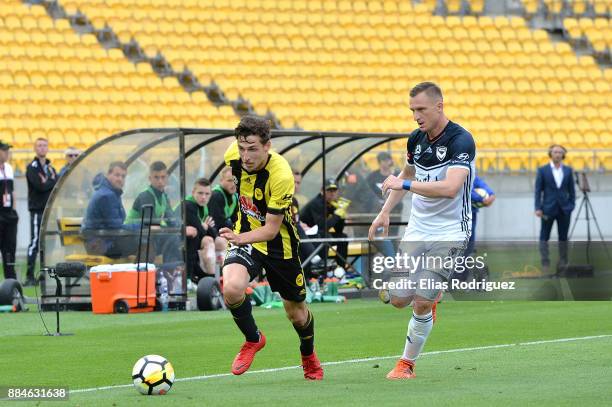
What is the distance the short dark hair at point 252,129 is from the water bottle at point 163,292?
713 cm

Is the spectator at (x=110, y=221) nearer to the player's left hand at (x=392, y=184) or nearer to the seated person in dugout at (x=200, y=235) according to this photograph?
the seated person in dugout at (x=200, y=235)

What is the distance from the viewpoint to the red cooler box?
14.7m

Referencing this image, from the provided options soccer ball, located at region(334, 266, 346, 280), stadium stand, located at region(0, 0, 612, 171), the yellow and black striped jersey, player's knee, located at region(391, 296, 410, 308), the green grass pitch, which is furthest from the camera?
stadium stand, located at region(0, 0, 612, 171)

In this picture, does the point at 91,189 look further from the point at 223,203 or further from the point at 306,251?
the point at 306,251

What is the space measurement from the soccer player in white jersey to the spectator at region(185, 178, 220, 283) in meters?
7.39

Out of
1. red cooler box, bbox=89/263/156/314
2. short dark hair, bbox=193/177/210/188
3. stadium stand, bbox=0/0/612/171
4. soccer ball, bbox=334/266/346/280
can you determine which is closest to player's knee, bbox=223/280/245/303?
red cooler box, bbox=89/263/156/314

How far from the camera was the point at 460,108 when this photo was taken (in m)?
29.4

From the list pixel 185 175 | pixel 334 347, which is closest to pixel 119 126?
pixel 185 175

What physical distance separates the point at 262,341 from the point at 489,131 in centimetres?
2106

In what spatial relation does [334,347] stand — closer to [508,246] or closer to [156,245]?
[156,245]

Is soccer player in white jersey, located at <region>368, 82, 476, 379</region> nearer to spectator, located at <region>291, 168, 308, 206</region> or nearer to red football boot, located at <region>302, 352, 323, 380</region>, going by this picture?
red football boot, located at <region>302, 352, 323, 380</region>

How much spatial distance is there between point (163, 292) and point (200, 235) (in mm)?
1165

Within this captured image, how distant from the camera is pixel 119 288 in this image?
1479 cm

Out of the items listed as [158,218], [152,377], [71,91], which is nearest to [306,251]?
[158,218]
